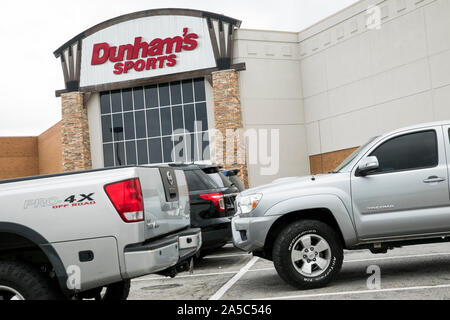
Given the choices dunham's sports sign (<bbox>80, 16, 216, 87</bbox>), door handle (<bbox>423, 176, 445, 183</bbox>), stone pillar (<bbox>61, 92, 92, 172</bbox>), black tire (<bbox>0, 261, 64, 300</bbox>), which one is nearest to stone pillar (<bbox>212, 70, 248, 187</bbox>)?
dunham's sports sign (<bbox>80, 16, 216, 87</bbox>)

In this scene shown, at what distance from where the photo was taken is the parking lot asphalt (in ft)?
19.7

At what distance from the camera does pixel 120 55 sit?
85.9 ft

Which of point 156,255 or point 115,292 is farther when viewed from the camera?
point 115,292

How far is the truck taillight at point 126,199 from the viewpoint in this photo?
13.4ft

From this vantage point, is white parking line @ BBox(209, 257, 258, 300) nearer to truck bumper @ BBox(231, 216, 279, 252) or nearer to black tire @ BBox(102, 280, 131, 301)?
truck bumper @ BBox(231, 216, 279, 252)

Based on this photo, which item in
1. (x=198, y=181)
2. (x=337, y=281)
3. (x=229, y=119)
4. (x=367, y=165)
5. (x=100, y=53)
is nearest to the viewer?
(x=367, y=165)

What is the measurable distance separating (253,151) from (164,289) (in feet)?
58.8

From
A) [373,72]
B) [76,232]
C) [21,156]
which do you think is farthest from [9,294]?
[21,156]

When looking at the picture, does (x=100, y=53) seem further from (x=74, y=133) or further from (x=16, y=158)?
(x=16, y=158)

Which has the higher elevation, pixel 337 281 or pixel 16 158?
pixel 16 158

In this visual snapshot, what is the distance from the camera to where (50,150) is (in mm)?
38688

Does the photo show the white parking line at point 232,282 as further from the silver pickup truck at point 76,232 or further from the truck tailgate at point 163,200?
the silver pickup truck at point 76,232

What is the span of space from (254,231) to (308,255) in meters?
0.76

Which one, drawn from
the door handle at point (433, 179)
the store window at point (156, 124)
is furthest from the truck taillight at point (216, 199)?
the store window at point (156, 124)
